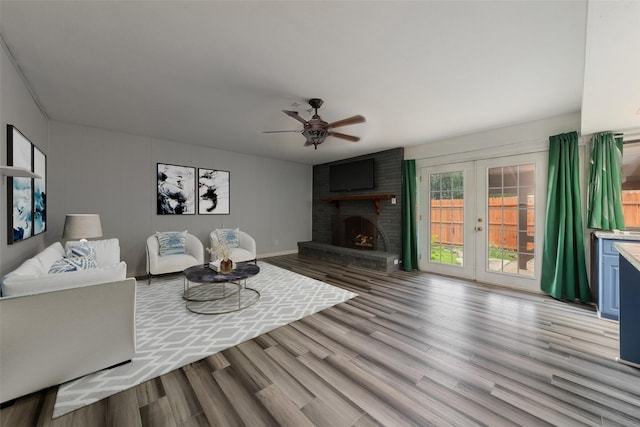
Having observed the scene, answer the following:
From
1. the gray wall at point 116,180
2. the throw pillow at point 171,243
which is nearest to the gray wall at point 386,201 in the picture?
the gray wall at point 116,180

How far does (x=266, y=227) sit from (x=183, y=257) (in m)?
2.44

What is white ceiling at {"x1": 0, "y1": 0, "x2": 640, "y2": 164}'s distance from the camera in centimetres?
163

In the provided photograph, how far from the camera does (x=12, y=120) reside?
86.2 inches

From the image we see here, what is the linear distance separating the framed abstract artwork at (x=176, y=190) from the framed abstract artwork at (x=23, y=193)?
1.65m

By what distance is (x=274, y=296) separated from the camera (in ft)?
11.1

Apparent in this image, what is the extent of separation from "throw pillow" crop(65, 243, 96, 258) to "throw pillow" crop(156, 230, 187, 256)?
113cm

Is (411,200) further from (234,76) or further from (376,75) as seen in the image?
(234,76)

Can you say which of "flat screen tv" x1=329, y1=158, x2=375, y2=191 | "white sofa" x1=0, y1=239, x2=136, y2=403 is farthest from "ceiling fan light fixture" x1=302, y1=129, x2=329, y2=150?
"flat screen tv" x1=329, y1=158, x2=375, y2=191

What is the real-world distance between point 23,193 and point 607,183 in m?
6.49

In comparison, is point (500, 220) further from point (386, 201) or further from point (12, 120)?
point (12, 120)

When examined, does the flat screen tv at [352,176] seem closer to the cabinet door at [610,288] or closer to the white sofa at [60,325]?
the cabinet door at [610,288]

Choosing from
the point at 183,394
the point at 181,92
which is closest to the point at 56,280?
the point at 183,394

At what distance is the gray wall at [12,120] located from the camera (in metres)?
1.95

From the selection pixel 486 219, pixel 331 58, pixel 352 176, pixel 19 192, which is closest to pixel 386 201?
pixel 352 176
